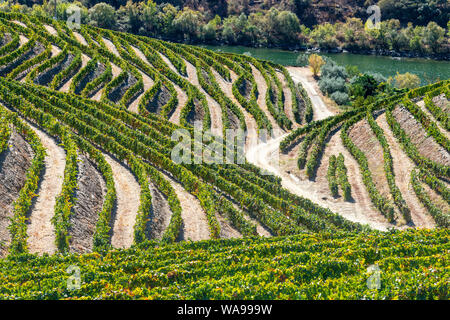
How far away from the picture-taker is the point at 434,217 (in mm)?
39438

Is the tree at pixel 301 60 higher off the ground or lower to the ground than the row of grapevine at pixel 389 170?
higher

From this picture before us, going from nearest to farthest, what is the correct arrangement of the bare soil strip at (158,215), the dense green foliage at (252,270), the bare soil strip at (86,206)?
the dense green foliage at (252,270), the bare soil strip at (86,206), the bare soil strip at (158,215)

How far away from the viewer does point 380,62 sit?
11725 centimetres

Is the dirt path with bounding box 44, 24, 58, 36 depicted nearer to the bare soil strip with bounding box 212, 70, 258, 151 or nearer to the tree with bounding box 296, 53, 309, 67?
the bare soil strip with bounding box 212, 70, 258, 151

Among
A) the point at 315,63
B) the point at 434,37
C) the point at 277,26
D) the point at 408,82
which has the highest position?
the point at 277,26

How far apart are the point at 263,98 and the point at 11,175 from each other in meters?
42.5

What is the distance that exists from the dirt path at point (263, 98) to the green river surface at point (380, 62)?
98.4ft

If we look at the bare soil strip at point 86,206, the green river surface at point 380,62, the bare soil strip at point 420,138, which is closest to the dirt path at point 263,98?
the bare soil strip at point 420,138

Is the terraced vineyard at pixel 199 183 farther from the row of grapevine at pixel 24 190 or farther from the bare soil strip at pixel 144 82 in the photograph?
the bare soil strip at pixel 144 82

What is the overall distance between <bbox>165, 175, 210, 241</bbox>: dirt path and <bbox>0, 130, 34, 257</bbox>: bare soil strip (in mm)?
11901

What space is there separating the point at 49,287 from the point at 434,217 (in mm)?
31384

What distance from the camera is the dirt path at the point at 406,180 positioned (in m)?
40.0

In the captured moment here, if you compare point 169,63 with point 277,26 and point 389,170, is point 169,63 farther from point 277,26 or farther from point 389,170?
point 277,26

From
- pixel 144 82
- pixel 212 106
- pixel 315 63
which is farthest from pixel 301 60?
pixel 144 82
